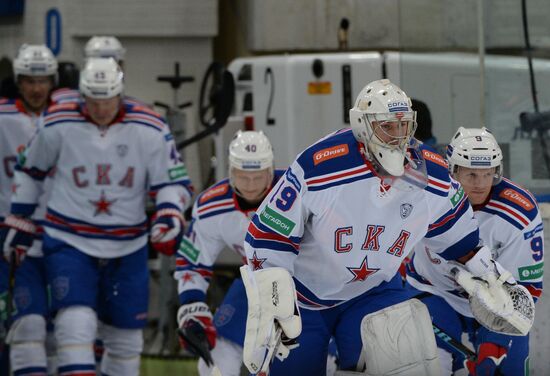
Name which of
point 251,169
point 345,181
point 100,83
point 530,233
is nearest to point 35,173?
point 100,83

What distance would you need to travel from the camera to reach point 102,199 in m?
6.82

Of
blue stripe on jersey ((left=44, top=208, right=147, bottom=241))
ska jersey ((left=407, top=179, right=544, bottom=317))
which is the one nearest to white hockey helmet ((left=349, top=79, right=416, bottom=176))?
ska jersey ((left=407, top=179, right=544, bottom=317))

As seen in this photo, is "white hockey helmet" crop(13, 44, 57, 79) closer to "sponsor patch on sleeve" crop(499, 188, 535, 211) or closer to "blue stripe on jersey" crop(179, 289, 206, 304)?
"blue stripe on jersey" crop(179, 289, 206, 304)

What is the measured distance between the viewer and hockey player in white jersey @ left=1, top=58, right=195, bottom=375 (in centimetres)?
668

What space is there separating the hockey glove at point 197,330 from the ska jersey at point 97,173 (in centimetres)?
94

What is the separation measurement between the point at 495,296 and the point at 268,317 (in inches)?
33.9

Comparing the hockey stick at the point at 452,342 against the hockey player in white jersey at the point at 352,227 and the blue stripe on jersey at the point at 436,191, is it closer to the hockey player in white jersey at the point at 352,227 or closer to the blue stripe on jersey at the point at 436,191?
the hockey player in white jersey at the point at 352,227

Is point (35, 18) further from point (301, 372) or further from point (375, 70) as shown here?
point (301, 372)

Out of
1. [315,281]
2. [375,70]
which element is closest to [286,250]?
[315,281]

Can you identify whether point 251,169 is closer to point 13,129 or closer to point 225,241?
point 225,241

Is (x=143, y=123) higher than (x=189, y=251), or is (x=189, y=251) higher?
(x=143, y=123)

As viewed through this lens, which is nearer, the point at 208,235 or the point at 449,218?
the point at 449,218

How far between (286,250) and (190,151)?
6.03 m

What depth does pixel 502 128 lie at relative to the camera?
6723 mm
